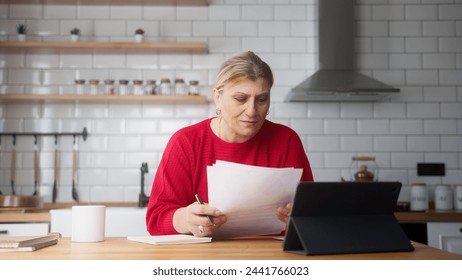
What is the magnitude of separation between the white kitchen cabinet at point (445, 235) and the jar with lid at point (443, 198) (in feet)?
1.35

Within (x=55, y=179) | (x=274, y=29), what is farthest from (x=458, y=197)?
(x=55, y=179)

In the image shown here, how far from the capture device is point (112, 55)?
4.06m

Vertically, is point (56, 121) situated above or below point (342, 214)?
above

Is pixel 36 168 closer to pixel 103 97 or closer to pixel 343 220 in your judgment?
pixel 103 97

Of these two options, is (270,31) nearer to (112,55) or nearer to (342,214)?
(112,55)

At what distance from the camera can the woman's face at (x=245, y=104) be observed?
1994 mm

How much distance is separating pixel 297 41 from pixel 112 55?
136 cm

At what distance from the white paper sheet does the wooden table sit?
10 centimetres

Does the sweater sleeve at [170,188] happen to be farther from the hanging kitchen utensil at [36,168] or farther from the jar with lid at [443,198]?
the jar with lid at [443,198]

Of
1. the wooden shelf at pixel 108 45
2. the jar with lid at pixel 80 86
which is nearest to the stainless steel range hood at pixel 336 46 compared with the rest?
the wooden shelf at pixel 108 45

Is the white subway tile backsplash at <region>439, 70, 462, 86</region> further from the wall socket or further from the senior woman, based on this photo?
the senior woman

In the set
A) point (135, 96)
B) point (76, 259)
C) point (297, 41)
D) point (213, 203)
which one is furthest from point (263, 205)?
point (297, 41)

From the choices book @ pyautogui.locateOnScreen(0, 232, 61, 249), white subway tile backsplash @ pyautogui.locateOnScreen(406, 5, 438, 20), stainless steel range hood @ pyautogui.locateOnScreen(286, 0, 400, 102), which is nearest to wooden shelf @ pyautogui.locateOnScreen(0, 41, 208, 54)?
stainless steel range hood @ pyautogui.locateOnScreen(286, 0, 400, 102)

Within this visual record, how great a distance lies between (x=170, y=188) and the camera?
2.02 meters
